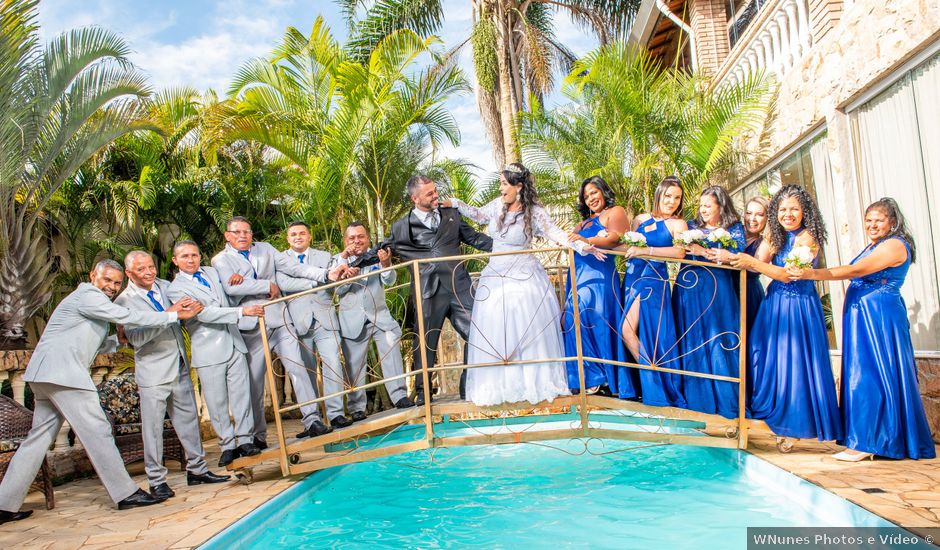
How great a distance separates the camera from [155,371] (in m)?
5.78

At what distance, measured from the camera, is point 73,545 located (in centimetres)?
445

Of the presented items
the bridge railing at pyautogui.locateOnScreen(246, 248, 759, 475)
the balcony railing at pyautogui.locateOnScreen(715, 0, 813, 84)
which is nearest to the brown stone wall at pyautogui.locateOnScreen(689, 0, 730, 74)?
the balcony railing at pyautogui.locateOnScreen(715, 0, 813, 84)

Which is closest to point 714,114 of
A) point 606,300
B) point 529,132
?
point 529,132

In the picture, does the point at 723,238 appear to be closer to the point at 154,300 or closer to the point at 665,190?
the point at 665,190

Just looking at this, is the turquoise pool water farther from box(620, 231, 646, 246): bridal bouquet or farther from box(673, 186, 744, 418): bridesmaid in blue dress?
box(620, 231, 646, 246): bridal bouquet

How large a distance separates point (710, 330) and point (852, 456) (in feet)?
4.41

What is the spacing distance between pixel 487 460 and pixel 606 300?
244 cm

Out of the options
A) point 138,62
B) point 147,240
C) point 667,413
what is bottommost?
point 667,413

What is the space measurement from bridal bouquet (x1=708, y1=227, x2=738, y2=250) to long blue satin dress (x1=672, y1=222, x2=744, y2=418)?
0.08 meters

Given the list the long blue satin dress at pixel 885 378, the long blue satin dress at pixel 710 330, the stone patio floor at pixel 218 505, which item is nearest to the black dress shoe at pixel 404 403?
the stone patio floor at pixel 218 505

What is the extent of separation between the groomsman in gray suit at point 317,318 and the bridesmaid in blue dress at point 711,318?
2.91 m

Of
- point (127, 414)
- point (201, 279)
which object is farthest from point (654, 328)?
point (127, 414)

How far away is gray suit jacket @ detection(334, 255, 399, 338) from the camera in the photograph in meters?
6.41

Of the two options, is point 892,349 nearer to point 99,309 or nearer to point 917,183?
point 917,183
